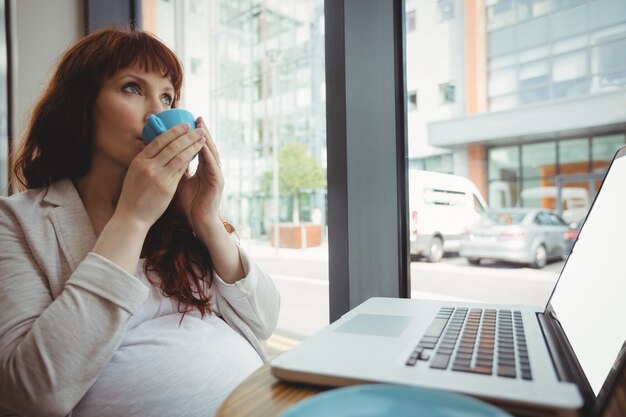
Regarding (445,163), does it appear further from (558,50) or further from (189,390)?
(189,390)

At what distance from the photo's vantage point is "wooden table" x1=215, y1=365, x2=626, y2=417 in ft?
1.26

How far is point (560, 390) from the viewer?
37 cm

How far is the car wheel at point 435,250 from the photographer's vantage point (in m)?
1.24

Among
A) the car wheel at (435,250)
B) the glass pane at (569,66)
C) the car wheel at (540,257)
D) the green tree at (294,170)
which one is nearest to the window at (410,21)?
the glass pane at (569,66)

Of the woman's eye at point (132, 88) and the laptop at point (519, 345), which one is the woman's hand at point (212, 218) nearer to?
the woman's eye at point (132, 88)

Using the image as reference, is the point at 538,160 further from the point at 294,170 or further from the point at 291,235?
the point at 294,170

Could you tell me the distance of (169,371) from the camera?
67 centimetres

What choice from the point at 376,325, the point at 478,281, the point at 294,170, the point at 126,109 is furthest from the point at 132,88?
the point at 294,170

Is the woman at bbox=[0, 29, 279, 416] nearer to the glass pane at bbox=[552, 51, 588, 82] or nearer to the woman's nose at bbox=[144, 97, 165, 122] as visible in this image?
the woman's nose at bbox=[144, 97, 165, 122]

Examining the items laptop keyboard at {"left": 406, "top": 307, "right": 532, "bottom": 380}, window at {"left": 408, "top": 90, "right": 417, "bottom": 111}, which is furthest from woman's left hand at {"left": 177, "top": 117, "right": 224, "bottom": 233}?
window at {"left": 408, "top": 90, "right": 417, "bottom": 111}

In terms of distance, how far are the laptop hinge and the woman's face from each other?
31.6 inches

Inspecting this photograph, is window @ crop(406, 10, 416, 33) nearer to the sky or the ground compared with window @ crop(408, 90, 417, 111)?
nearer to the sky

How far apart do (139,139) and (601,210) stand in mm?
851

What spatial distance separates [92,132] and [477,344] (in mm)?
882
